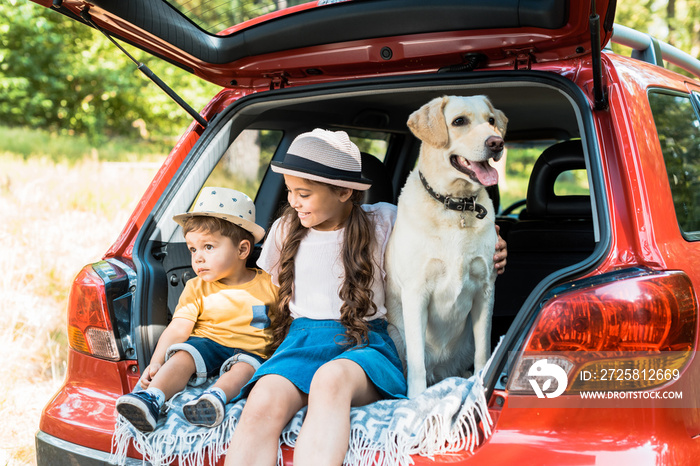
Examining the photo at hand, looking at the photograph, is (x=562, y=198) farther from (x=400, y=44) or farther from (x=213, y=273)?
(x=213, y=273)

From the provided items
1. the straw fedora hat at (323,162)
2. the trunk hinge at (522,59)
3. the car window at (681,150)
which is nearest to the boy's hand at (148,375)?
the straw fedora hat at (323,162)

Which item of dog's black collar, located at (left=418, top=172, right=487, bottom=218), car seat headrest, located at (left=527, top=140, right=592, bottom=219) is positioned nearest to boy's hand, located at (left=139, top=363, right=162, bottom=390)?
dog's black collar, located at (left=418, top=172, right=487, bottom=218)

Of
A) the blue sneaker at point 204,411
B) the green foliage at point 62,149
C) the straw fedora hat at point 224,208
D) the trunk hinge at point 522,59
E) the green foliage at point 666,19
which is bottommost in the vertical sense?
the blue sneaker at point 204,411

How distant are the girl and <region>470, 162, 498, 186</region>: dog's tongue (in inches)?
12.5

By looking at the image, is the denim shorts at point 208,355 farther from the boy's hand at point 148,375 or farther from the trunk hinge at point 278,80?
the trunk hinge at point 278,80

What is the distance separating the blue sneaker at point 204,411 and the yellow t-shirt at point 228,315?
514 millimetres

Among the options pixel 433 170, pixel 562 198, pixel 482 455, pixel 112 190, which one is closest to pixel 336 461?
pixel 482 455

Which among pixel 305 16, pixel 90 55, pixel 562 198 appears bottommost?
pixel 562 198

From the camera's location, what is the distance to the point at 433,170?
2.33 m

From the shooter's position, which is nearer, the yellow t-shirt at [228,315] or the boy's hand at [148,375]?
A: the boy's hand at [148,375]

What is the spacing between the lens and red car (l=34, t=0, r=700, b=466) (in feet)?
4.60

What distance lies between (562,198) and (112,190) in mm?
6678

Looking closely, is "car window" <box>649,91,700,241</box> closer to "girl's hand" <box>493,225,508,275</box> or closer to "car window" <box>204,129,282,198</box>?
"girl's hand" <box>493,225,508,275</box>

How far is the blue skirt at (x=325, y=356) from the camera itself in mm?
1908
